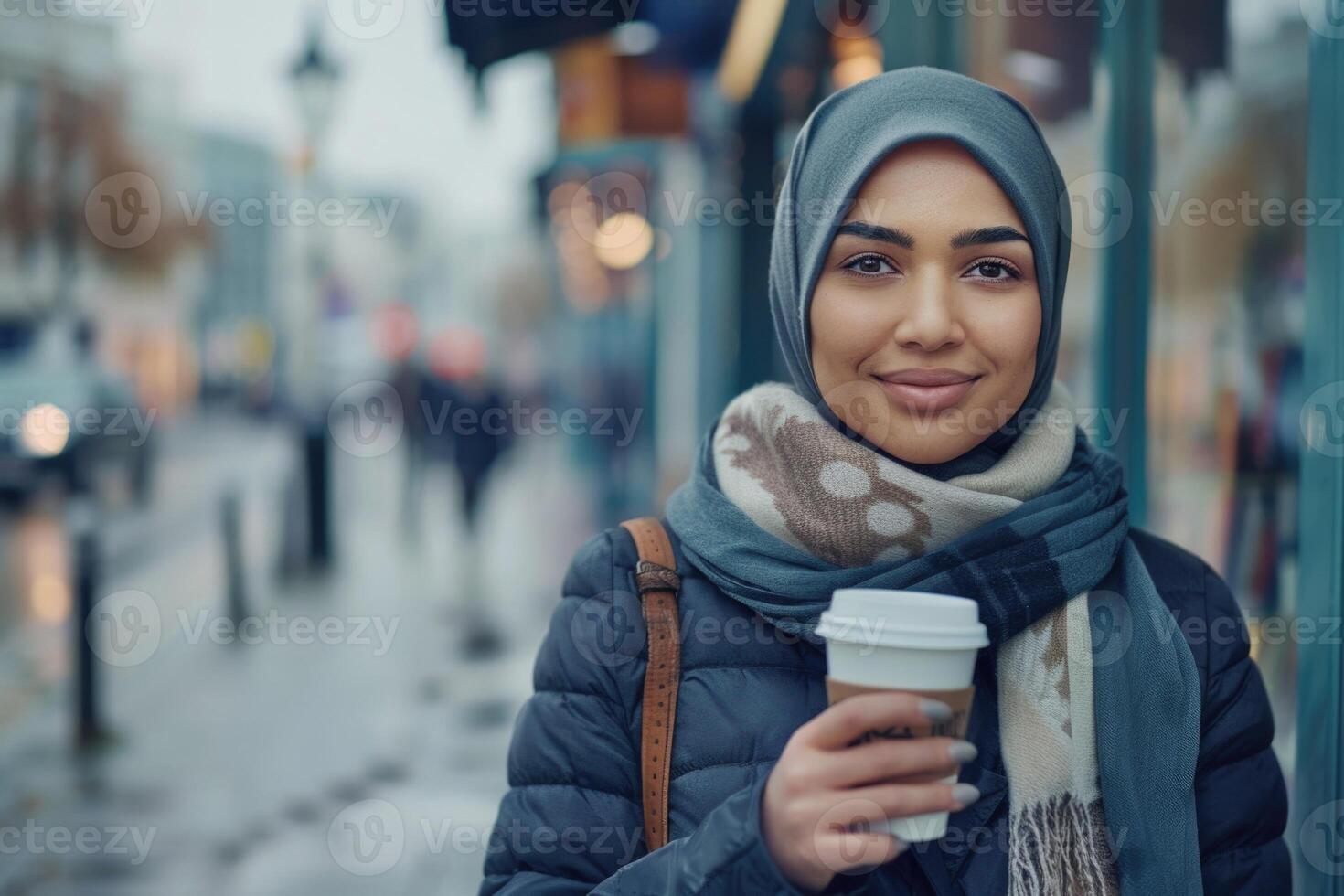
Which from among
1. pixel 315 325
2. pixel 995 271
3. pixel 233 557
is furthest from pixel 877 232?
pixel 315 325

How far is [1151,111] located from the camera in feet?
11.1

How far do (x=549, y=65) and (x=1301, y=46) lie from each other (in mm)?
7794

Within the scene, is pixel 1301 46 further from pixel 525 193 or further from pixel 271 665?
pixel 525 193

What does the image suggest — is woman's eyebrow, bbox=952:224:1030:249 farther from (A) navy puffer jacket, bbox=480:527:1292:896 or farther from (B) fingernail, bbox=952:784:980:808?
(B) fingernail, bbox=952:784:980:808

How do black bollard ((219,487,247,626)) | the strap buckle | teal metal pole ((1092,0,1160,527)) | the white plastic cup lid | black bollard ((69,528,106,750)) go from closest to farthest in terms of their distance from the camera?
1. the white plastic cup lid
2. the strap buckle
3. teal metal pole ((1092,0,1160,527))
4. black bollard ((69,528,106,750))
5. black bollard ((219,487,247,626))

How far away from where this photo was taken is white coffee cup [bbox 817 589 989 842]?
4.10 ft

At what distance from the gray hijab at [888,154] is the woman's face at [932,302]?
0.09 feet

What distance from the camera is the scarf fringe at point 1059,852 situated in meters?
1.56

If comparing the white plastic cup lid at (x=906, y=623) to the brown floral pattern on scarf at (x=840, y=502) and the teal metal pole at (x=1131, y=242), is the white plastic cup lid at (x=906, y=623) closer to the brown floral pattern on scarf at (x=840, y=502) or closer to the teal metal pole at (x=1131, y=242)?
the brown floral pattern on scarf at (x=840, y=502)

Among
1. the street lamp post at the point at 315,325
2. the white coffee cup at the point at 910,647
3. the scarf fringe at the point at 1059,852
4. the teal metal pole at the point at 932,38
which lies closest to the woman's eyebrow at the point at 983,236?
the white coffee cup at the point at 910,647

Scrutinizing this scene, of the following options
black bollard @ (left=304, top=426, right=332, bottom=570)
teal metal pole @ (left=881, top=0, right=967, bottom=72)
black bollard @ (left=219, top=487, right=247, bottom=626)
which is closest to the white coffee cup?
teal metal pole @ (left=881, top=0, right=967, bottom=72)

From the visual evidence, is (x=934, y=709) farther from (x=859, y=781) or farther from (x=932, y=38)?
(x=932, y=38)

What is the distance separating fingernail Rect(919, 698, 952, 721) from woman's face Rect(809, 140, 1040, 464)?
0.46m

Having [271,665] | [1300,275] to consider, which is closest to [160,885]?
[271,665]
